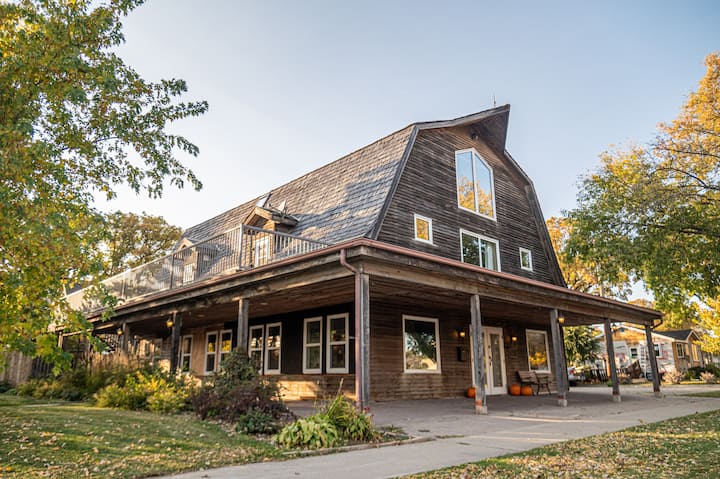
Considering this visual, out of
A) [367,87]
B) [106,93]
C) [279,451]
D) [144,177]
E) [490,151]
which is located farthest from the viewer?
[490,151]

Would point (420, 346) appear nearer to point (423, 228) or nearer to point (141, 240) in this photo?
point (423, 228)

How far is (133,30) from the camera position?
8664 millimetres

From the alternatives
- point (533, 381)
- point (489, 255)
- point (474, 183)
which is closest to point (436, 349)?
point (489, 255)

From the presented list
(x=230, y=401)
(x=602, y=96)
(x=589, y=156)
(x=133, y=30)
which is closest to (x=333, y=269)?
(x=230, y=401)

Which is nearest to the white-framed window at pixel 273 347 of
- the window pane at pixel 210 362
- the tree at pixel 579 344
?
the window pane at pixel 210 362

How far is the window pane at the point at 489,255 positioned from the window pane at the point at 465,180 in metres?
1.22

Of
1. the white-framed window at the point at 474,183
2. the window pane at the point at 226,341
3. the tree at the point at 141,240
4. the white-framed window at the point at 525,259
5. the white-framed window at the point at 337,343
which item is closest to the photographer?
the white-framed window at the point at 337,343

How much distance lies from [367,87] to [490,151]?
185 inches

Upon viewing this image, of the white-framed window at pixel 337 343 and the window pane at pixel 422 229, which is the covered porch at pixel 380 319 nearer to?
the white-framed window at pixel 337 343

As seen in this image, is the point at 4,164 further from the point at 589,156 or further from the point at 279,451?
the point at 589,156

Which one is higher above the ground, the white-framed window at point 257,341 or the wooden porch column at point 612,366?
the white-framed window at point 257,341

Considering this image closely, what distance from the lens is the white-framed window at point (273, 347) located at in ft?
48.3

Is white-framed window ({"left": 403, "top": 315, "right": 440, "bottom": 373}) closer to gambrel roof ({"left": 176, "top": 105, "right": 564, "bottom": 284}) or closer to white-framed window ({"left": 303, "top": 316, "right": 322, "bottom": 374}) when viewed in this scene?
white-framed window ({"left": 303, "top": 316, "right": 322, "bottom": 374})

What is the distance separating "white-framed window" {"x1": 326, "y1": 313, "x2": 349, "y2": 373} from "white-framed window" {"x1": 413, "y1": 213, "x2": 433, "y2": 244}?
2.82m
